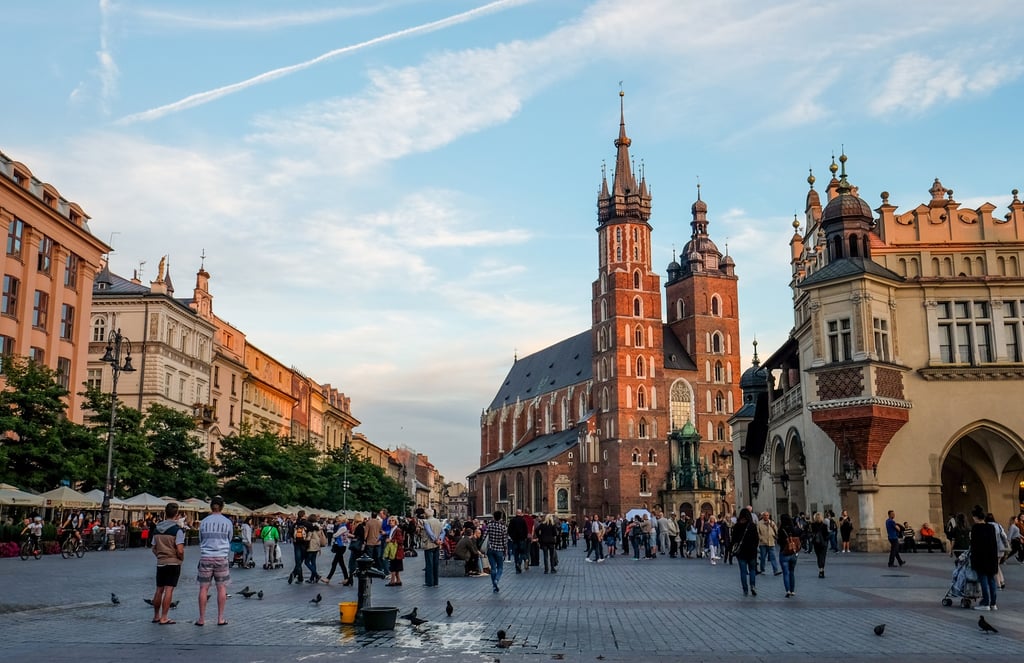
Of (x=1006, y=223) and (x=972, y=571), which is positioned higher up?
(x=1006, y=223)

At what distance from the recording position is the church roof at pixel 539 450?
11094 cm

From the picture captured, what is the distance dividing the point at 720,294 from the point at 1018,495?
78.1m

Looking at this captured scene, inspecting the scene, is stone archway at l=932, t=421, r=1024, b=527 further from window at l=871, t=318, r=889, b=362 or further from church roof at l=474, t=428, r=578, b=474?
church roof at l=474, t=428, r=578, b=474

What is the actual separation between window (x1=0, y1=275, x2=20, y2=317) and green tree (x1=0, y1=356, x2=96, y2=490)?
5.77 meters

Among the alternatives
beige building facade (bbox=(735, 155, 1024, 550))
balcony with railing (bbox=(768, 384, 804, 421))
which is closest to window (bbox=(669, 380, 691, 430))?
balcony with railing (bbox=(768, 384, 804, 421))

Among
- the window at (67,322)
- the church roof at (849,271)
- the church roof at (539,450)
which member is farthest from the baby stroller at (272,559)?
the church roof at (539,450)

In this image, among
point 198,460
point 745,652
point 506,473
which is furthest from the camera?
point 506,473

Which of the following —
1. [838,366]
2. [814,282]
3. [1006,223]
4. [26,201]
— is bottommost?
[838,366]

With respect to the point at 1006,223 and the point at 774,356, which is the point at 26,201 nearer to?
the point at 774,356

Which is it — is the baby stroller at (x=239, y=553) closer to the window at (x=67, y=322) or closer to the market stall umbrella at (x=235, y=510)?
the market stall umbrella at (x=235, y=510)

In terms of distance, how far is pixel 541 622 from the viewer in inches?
535

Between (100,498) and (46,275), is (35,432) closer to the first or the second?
(100,498)

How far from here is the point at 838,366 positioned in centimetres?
3356

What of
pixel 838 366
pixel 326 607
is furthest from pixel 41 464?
pixel 838 366
